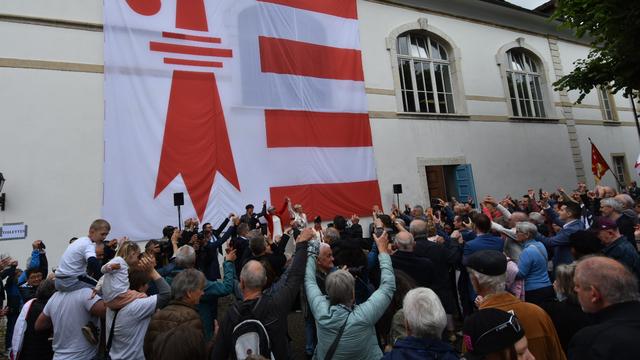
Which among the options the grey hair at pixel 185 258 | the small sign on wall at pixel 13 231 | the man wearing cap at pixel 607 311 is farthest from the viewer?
the small sign on wall at pixel 13 231

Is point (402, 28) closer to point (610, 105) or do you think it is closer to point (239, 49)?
point (239, 49)

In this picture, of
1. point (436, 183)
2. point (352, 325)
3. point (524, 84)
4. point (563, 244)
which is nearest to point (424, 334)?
point (352, 325)

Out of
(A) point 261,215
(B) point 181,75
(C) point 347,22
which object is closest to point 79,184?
(B) point 181,75

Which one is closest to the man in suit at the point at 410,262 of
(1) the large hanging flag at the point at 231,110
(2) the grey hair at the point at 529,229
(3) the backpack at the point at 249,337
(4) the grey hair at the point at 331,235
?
(4) the grey hair at the point at 331,235

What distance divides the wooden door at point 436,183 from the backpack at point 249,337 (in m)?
10.1

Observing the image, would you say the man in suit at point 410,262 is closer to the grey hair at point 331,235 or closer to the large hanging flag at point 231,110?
the grey hair at point 331,235

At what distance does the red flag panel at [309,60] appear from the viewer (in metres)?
9.47

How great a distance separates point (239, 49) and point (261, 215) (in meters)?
4.25

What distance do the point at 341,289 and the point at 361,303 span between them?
765 millimetres

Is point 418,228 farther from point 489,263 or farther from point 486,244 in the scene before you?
point 489,263

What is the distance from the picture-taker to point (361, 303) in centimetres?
288

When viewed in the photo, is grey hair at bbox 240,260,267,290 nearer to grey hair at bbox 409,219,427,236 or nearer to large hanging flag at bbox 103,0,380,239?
grey hair at bbox 409,219,427,236

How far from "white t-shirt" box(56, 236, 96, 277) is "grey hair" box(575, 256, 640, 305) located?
335 centimetres

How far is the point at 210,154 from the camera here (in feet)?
27.6
